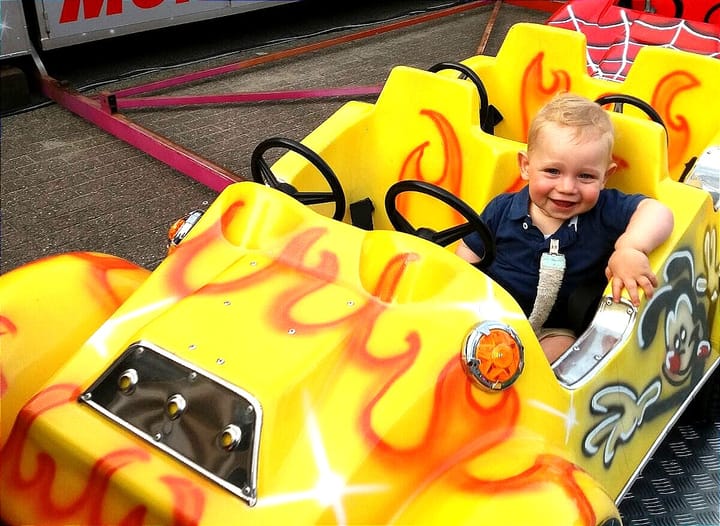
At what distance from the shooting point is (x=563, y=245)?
64.2 inches

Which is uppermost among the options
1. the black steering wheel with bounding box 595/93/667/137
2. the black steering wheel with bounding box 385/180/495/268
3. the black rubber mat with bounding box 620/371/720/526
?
the black steering wheel with bounding box 595/93/667/137

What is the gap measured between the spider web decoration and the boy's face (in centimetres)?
150

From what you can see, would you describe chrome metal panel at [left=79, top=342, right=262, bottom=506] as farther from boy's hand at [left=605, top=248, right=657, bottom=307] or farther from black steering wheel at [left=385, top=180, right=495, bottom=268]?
boy's hand at [left=605, top=248, right=657, bottom=307]

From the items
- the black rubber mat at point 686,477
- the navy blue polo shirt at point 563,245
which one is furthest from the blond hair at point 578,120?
the black rubber mat at point 686,477

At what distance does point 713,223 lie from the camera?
173 cm

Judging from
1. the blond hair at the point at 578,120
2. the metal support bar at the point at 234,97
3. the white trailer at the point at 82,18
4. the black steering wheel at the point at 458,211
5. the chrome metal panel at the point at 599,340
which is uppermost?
the blond hair at the point at 578,120

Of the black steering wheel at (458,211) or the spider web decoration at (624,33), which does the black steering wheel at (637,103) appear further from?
the spider web decoration at (624,33)

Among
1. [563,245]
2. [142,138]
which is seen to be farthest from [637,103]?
[142,138]

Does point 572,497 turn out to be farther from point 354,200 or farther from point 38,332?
point 354,200

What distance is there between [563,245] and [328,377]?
669 mm

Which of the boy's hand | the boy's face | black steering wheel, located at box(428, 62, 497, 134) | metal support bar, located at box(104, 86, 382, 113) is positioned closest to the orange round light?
the boy's hand

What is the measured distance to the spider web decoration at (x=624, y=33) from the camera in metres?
2.98

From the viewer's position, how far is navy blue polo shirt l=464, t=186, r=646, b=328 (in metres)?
1.62

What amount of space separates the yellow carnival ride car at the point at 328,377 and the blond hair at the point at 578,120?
0.54 ft
